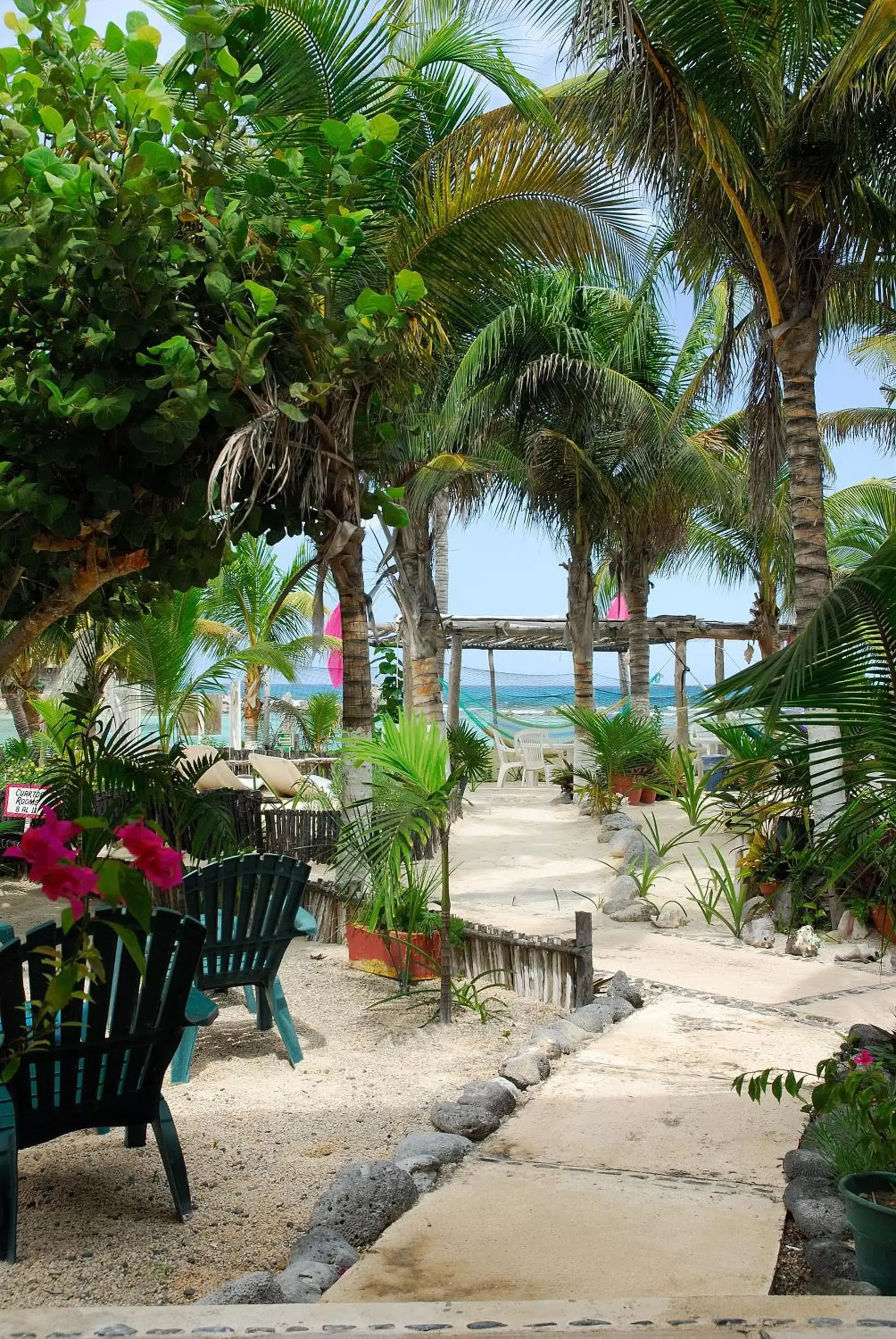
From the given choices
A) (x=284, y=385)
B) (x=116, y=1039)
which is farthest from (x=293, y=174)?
(x=116, y=1039)

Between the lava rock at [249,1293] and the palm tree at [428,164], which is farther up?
the palm tree at [428,164]

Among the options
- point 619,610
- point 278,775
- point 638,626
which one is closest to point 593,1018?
point 278,775

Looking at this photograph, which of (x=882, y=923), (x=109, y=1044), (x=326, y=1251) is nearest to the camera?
(x=326, y=1251)

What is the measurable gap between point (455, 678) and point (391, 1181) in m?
16.7

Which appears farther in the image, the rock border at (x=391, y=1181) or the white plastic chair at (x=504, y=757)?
the white plastic chair at (x=504, y=757)

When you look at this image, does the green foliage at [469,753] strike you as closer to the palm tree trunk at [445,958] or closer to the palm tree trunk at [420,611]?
the palm tree trunk at [420,611]

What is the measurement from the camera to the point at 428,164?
6.78m

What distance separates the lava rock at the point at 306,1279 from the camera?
244cm

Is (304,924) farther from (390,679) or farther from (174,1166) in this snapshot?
(390,679)

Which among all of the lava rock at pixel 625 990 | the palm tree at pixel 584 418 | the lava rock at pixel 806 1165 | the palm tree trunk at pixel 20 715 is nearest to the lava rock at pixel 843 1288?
the lava rock at pixel 806 1165

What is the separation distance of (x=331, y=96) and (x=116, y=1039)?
5287 mm

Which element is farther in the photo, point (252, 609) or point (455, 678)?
point (455, 678)

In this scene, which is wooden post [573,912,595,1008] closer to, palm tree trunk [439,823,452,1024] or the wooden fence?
the wooden fence

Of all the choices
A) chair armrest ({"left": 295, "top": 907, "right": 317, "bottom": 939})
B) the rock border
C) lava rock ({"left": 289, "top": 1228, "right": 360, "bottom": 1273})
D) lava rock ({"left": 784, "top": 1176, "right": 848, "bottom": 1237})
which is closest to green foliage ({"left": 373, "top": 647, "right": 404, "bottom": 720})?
chair armrest ({"left": 295, "top": 907, "right": 317, "bottom": 939})
